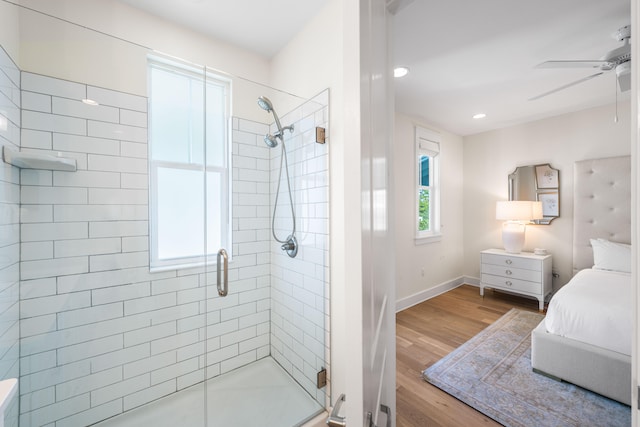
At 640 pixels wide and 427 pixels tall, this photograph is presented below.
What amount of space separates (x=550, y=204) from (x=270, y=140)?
3.82 metres

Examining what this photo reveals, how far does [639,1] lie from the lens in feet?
1.40

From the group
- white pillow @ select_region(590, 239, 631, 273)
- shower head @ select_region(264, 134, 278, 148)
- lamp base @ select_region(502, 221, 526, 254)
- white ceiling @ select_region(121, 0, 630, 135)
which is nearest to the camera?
white ceiling @ select_region(121, 0, 630, 135)

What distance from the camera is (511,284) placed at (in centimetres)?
339

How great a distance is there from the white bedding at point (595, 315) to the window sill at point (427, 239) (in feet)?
5.16

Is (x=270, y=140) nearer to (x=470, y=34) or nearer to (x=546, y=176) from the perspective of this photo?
(x=470, y=34)

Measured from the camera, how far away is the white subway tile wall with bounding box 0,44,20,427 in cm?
114

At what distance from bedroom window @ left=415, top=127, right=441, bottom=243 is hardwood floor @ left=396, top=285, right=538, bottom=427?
3.10 ft

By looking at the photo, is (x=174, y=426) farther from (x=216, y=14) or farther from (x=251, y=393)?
(x=216, y=14)

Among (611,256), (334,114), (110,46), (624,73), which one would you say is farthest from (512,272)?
(110,46)

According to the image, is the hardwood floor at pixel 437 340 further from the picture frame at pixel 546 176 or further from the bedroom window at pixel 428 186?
the picture frame at pixel 546 176

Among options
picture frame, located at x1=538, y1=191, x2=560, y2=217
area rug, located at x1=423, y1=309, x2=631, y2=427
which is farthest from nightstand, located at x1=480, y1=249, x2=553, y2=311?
area rug, located at x1=423, y1=309, x2=631, y2=427

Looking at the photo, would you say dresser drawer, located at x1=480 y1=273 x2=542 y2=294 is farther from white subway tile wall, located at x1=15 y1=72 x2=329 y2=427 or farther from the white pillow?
white subway tile wall, located at x1=15 y1=72 x2=329 y2=427

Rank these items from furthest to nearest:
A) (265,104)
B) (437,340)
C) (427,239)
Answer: (427,239), (437,340), (265,104)

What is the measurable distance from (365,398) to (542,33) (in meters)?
2.57
